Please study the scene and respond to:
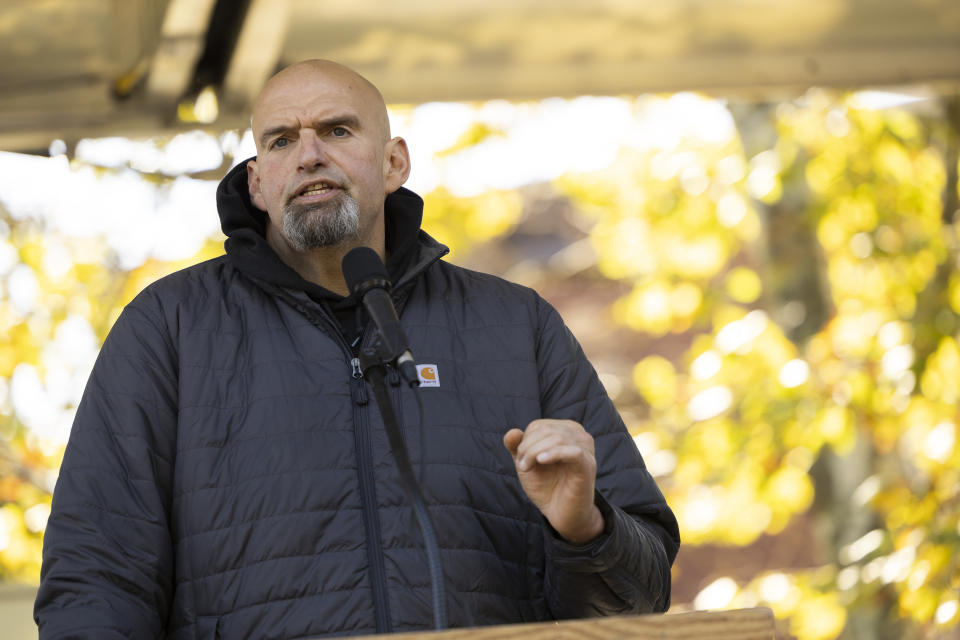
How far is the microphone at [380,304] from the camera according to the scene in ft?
6.41

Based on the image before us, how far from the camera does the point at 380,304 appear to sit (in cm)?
204

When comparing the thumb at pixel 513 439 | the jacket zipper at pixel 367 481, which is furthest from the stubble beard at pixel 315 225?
the thumb at pixel 513 439

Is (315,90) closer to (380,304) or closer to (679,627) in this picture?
(380,304)

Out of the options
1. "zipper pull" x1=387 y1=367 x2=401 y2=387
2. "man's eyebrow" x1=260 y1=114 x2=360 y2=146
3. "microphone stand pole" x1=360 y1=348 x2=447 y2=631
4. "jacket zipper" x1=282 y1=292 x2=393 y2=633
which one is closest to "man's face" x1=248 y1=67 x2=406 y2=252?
"man's eyebrow" x1=260 y1=114 x2=360 y2=146

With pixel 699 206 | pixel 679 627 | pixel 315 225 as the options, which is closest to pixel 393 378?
pixel 315 225

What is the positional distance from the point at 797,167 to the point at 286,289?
4.51 meters

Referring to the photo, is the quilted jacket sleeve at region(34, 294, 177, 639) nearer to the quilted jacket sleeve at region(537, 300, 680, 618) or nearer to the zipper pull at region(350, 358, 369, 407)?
the zipper pull at region(350, 358, 369, 407)

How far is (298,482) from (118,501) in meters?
0.33

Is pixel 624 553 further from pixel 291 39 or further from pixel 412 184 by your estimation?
pixel 412 184

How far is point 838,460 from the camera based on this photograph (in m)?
6.69

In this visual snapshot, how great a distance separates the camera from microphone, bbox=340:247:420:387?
1.95 m

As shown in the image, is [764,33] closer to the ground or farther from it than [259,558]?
farther from it

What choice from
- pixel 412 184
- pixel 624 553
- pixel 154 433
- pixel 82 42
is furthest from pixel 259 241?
pixel 412 184

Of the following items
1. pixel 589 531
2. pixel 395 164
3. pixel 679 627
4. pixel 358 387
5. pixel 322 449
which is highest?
pixel 395 164
